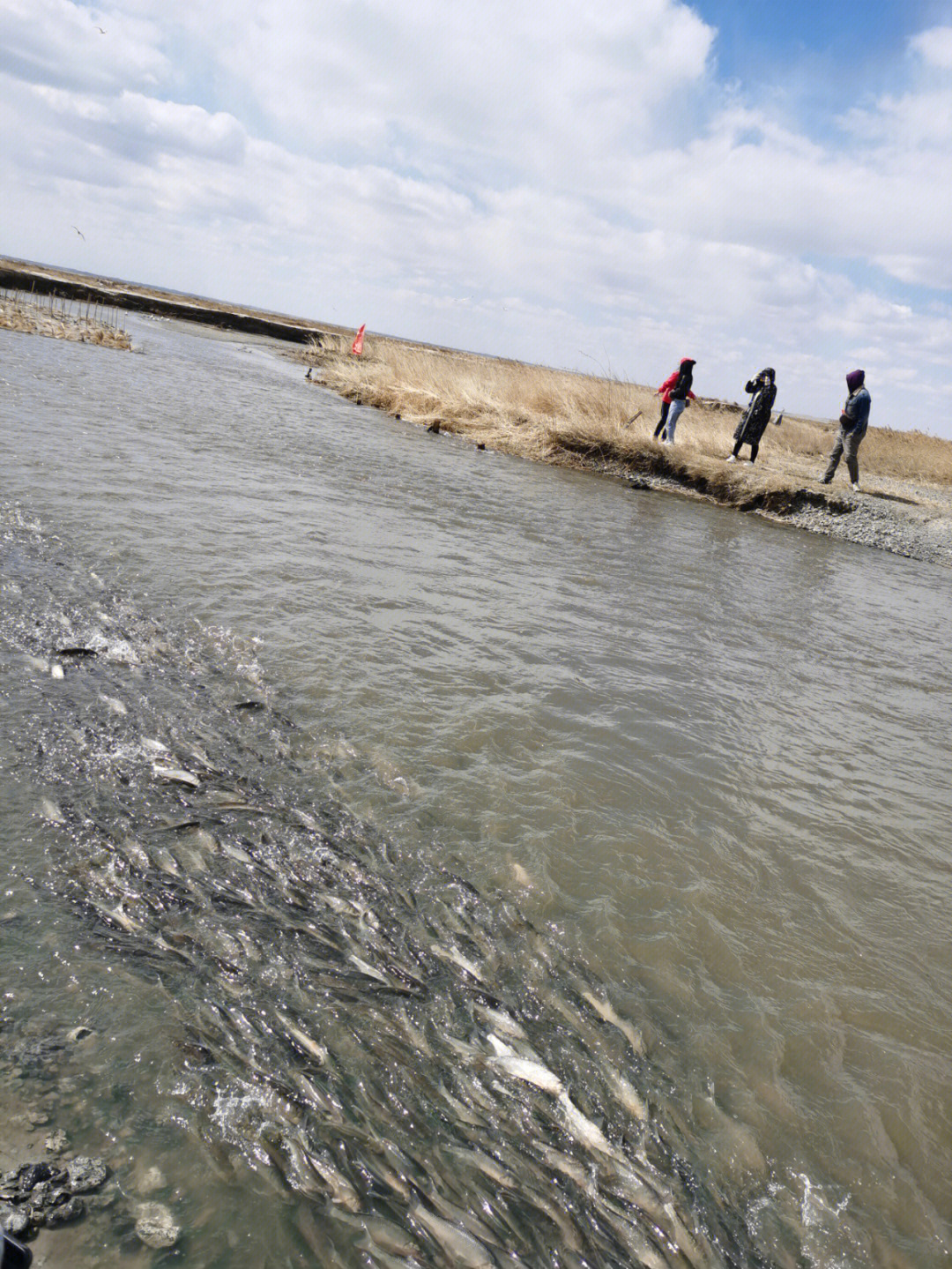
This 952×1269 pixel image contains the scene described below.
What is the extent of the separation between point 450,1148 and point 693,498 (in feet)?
47.9

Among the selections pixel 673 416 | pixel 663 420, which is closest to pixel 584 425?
pixel 663 420

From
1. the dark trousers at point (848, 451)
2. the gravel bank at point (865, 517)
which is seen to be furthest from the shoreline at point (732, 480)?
the dark trousers at point (848, 451)

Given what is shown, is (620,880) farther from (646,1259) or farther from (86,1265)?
(86,1265)

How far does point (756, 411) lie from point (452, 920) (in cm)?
1542

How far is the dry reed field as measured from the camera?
15859 millimetres

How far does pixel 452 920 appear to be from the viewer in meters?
2.70

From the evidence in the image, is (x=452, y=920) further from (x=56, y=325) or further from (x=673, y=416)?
(x=56, y=325)

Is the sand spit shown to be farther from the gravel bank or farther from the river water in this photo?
the river water

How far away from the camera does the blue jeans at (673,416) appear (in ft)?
51.8

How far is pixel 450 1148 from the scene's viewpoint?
6.22ft

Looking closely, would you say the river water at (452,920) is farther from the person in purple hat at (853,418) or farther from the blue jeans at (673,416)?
the blue jeans at (673,416)

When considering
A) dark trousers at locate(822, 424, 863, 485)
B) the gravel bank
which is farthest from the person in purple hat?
the gravel bank

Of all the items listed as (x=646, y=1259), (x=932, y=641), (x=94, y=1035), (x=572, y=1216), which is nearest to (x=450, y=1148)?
(x=572, y=1216)

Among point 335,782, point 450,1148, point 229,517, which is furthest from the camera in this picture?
point 229,517
